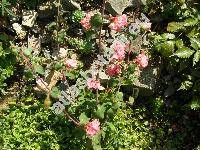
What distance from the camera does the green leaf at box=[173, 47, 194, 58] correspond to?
19.7 feet

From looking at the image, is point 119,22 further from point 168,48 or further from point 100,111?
point 168,48

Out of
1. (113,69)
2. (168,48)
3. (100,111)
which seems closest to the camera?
(113,69)

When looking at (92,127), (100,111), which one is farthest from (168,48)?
(92,127)

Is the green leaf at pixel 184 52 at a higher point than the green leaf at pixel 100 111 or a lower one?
higher

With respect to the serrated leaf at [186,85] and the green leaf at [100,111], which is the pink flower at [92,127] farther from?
the serrated leaf at [186,85]

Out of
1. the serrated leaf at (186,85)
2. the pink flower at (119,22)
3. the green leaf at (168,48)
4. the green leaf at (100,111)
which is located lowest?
the serrated leaf at (186,85)

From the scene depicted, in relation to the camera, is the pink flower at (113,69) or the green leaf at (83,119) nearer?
the pink flower at (113,69)

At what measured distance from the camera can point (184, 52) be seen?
6.04m

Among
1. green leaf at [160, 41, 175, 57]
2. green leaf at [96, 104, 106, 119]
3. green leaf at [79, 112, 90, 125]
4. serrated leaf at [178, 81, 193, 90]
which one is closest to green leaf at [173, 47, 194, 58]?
green leaf at [160, 41, 175, 57]

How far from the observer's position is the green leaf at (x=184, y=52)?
600 centimetres

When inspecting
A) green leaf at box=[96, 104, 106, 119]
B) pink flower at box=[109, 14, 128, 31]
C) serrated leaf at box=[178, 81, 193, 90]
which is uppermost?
pink flower at box=[109, 14, 128, 31]

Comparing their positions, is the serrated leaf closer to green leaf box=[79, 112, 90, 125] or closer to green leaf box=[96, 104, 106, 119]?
green leaf box=[96, 104, 106, 119]

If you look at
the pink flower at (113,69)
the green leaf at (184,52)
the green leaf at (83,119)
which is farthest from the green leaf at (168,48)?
the green leaf at (83,119)

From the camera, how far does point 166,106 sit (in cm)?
645
